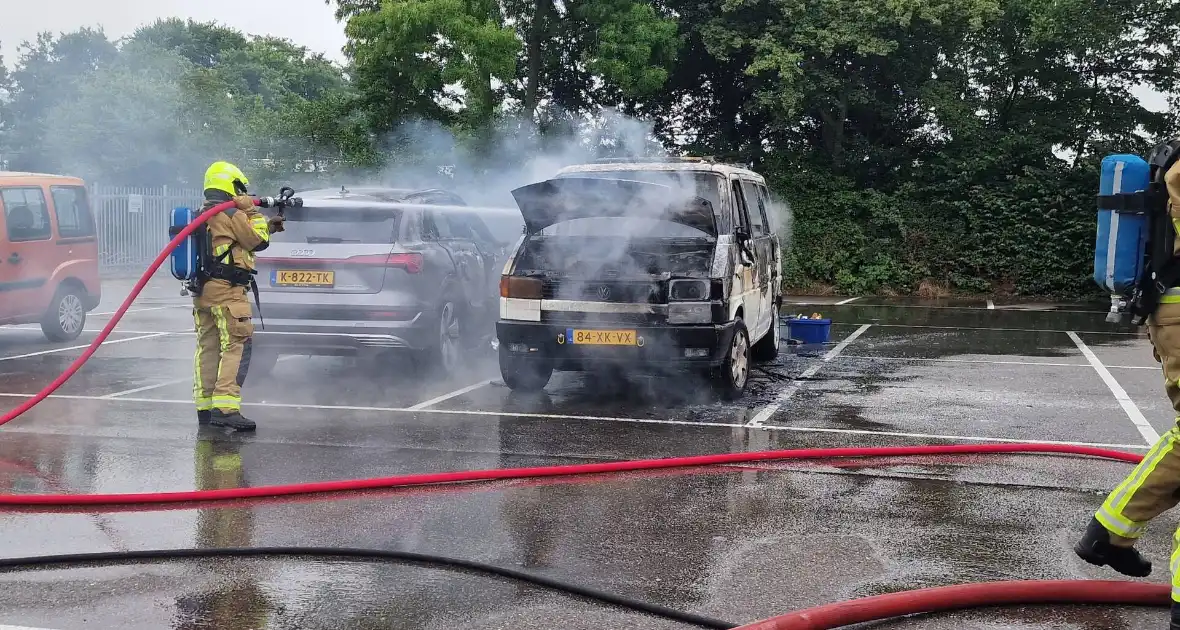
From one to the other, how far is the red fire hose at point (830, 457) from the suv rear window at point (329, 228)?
6.33 ft

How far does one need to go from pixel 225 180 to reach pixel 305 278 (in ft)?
5.99

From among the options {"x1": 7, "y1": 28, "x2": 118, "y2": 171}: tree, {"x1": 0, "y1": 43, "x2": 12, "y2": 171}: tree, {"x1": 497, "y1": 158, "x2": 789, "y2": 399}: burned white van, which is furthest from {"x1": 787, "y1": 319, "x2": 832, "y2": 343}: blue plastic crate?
{"x1": 0, "y1": 43, "x2": 12, "y2": 171}: tree

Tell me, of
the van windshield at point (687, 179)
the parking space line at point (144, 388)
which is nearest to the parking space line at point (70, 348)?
the parking space line at point (144, 388)

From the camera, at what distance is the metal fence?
23500 mm

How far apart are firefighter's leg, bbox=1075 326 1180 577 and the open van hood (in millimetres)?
4931

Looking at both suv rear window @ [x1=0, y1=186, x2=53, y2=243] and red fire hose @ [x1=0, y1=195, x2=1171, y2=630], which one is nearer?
red fire hose @ [x1=0, y1=195, x2=1171, y2=630]

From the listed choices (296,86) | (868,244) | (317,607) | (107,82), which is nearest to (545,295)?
(317,607)

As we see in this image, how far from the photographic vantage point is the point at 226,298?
7.63 metres

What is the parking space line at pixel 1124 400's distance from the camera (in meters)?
7.70

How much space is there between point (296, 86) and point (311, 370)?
4368cm

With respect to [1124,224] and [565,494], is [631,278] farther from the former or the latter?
[1124,224]

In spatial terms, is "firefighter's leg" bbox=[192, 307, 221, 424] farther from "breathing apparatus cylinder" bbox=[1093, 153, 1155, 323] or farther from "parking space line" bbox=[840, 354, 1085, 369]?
"parking space line" bbox=[840, 354, 1085, 369]

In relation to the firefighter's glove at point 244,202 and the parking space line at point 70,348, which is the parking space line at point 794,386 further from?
the parking space line at point 70,348

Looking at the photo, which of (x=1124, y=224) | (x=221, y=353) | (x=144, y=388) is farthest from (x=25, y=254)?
(x=1124, y=224)
